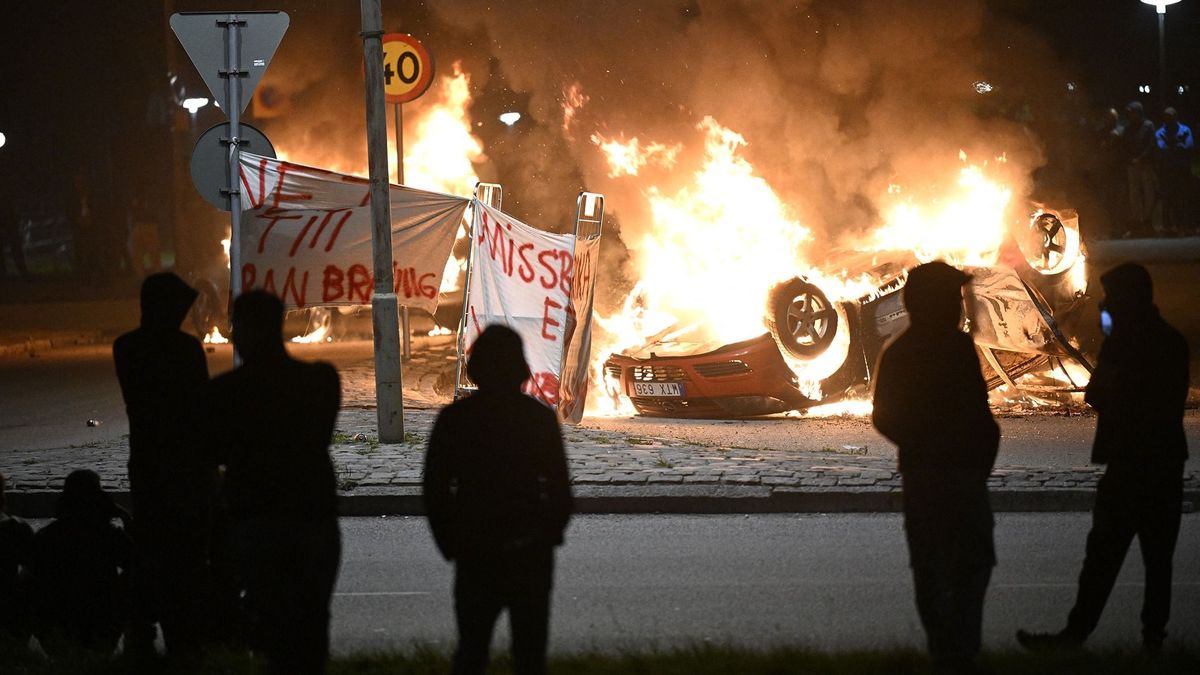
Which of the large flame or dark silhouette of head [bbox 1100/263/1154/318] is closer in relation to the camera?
dark silhouette of head [bbox 1100/263/1154/318]

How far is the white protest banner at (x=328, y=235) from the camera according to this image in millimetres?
10539

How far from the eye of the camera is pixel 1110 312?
5.32 metres

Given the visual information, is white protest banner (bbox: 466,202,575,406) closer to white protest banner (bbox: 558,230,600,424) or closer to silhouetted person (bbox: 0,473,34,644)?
white protest banner (bbox: 558,230,600,424)

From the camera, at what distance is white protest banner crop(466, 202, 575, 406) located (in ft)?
36.6

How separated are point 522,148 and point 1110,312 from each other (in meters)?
22.0

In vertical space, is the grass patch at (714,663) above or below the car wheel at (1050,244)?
below

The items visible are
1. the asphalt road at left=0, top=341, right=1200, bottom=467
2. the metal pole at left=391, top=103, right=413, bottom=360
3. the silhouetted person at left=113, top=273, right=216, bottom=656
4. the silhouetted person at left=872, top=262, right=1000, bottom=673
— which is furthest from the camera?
the metal pole at left=391, top=103, right=413, bottom=360

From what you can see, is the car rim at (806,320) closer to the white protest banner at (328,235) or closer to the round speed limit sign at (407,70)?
the white protest banner at (328,235)

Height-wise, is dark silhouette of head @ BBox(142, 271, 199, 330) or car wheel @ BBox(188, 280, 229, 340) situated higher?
car wheel @ BBox(188, 280, 229, 340)

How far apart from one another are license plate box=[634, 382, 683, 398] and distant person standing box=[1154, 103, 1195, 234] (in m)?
35.6

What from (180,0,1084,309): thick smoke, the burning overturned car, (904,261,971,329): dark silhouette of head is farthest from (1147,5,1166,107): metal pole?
(904,261,971,329): dark silhouette of head

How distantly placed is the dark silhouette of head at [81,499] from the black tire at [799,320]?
8325 mm

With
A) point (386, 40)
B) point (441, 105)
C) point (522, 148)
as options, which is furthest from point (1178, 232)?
point (386, 40)

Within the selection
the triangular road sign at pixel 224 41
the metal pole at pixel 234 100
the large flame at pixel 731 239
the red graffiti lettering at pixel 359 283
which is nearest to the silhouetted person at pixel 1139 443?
the metal pole at pixel 234 100
